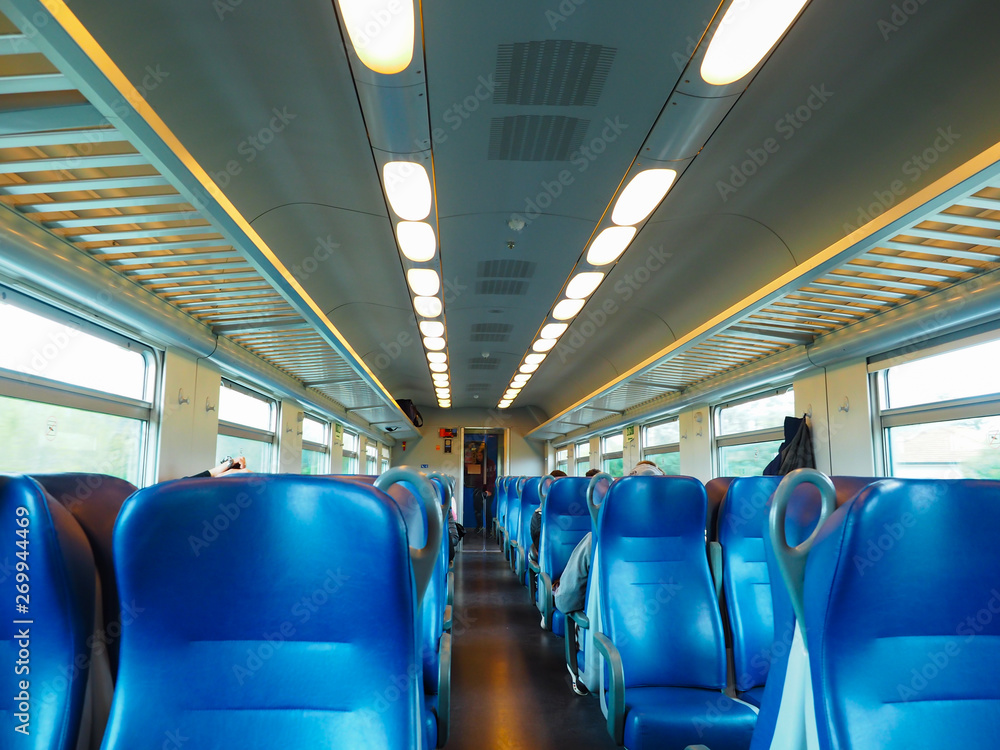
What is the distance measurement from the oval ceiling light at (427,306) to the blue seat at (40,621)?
5443mm

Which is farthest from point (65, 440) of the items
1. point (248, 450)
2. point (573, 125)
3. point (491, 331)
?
point (491, 331)

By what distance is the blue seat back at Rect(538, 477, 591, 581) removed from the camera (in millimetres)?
5352

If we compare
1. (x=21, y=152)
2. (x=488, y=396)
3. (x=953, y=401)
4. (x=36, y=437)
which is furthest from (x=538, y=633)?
(x=488, y=396)

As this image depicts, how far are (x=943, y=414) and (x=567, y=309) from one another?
379 cm

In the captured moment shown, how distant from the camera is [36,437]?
12.9 ft

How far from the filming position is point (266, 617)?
1125 millimetres

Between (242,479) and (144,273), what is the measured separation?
347 cm

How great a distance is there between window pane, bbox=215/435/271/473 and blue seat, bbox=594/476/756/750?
4911 mm

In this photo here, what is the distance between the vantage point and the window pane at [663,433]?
10.9 m

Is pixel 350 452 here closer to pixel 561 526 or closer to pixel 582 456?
pixel 582 456

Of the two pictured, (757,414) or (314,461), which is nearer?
(757,414)

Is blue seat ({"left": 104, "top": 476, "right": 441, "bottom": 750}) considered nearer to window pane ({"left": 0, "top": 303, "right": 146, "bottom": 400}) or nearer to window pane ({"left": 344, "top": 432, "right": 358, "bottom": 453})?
window pane ({"left": 0, "top": 303, "right": 146, "bottom": 400})

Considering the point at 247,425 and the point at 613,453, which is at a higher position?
the point at 247,425

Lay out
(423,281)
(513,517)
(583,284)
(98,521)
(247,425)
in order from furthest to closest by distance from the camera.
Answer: (513,517) → (247,425) → (583,284) → (423,281) → (98,521)
